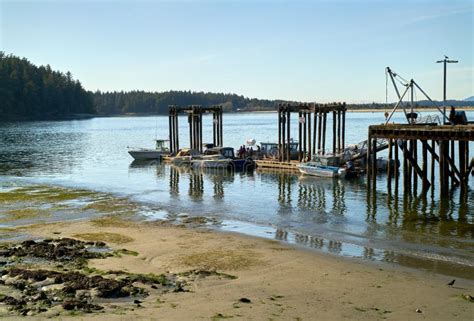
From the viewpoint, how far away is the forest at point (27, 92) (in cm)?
17050

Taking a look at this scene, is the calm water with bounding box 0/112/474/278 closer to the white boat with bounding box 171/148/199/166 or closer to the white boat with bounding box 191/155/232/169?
the white boat with bounding box 191/155/232/169

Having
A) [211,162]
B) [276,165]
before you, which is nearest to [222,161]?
[211,162]

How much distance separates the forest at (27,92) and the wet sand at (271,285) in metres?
159

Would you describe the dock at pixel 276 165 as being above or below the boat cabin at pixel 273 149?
below

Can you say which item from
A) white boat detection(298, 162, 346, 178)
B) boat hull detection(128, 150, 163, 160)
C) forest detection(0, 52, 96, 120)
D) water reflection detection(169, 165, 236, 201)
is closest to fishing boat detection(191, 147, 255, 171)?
water reflection detection(169, 165, 236, 201)

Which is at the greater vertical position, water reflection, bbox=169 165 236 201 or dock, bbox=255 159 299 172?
dock, bbox=255 159 299 172

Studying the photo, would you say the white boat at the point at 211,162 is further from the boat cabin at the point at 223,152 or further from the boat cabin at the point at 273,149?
the boat cabin at the point at 273,149

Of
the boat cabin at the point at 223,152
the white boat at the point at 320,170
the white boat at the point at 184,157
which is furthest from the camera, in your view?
the white boat at the point at 184,157

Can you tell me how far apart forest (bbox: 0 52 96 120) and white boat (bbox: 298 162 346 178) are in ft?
467

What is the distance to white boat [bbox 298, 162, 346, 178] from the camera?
43094 millimetres

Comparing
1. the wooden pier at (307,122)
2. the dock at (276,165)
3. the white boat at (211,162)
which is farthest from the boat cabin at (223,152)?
the wooden pier at (307,122)

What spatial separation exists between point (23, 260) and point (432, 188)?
2527 centimetres

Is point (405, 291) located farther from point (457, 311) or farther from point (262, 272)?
point (262, 272)

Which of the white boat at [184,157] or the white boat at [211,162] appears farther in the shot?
the white boat at [184,157]
